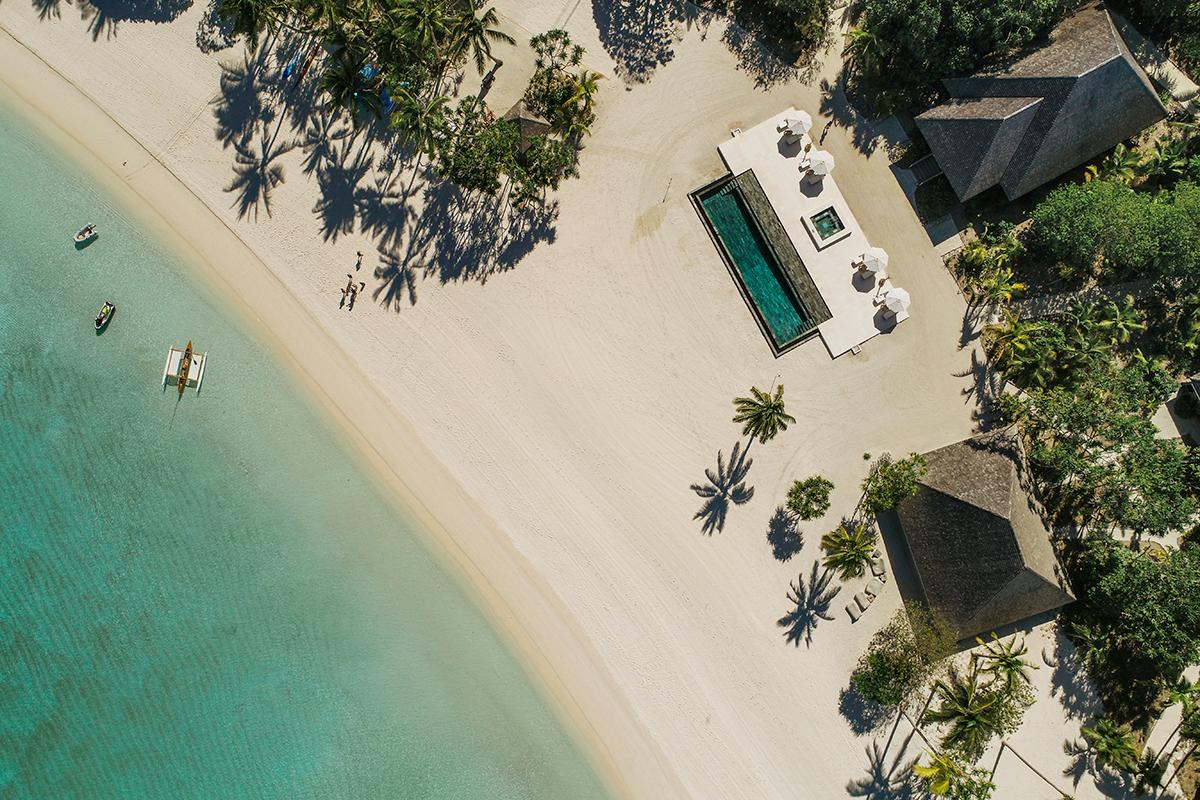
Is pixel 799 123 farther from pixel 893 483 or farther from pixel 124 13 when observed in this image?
pixel 124 13

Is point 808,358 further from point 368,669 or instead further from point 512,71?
point 368,669

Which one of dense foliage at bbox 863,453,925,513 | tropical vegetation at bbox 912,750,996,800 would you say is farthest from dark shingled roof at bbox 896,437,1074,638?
tropical vegetation at bbox 912,750,996,800

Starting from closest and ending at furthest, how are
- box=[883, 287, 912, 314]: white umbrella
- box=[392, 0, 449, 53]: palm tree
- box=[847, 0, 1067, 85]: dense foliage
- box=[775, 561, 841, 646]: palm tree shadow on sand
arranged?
box=[392, 0, 449, 53]: palm tree < box=[847, 0, 1067, 85]: dense foliage < box=[883, 287, 912, 314]: white umbrella < box=[775, 561, 841, 646]: palm tree shadow on sand

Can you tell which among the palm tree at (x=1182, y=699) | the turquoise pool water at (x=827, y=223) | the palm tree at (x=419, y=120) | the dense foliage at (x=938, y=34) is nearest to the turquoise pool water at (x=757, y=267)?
the turquoise pool water at (x=827, y=223)

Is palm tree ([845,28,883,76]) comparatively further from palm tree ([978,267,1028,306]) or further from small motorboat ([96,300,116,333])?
small motorboat ([96,300,116,333])

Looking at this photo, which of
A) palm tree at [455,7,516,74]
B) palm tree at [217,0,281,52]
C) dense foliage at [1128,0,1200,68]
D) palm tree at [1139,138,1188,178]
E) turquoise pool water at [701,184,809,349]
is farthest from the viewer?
turquoise pool water at [701,184,809,349]

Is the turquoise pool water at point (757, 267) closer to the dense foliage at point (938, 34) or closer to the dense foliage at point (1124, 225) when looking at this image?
the dense foliage at point (938, 34)
